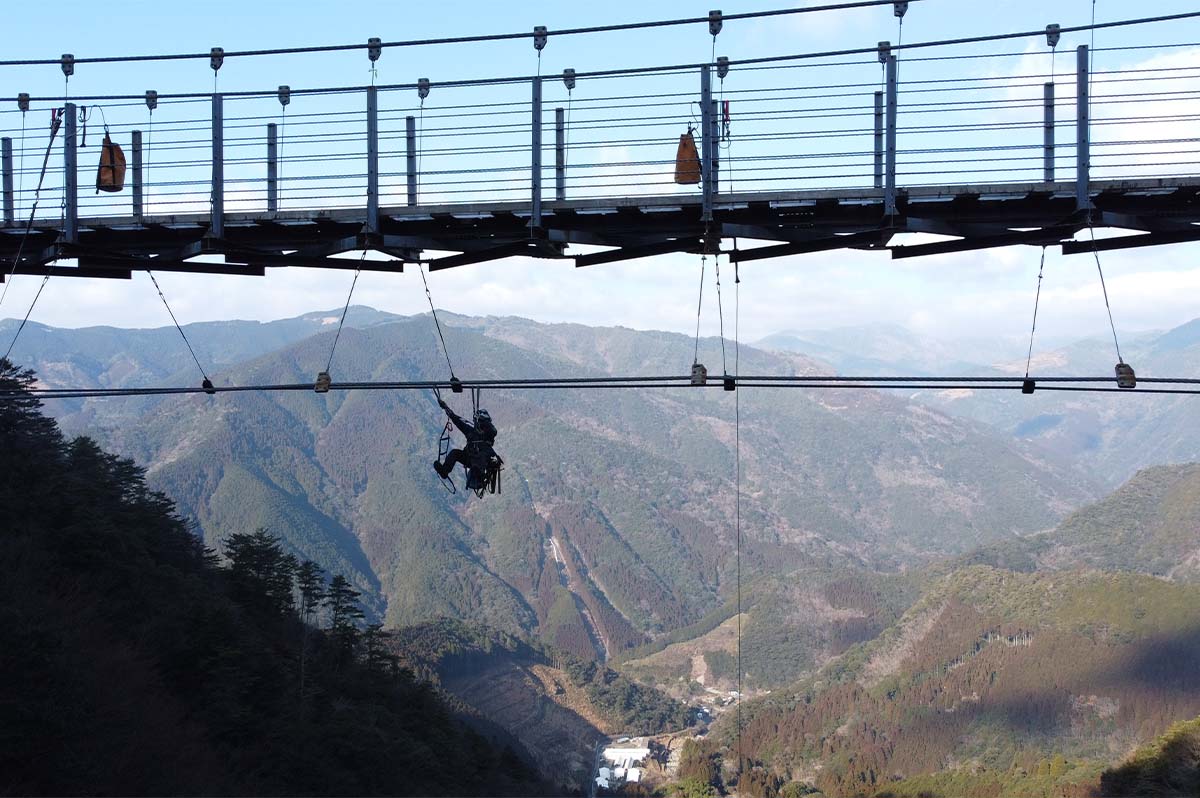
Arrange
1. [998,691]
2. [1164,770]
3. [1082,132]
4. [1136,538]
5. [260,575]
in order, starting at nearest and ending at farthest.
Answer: [1082,132], [1164,770], [260,575], [998,691], [1136,538]

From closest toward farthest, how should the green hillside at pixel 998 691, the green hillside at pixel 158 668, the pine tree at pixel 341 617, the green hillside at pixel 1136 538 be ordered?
the green hillside at pixel 158 668, the pine tree at pixel 341 617, the green hillside at pixel 998 691, the green hillside at pixel 1136 538

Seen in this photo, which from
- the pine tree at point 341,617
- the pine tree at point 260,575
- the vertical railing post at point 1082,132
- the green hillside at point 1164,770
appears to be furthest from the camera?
the pine tree at point 341,617

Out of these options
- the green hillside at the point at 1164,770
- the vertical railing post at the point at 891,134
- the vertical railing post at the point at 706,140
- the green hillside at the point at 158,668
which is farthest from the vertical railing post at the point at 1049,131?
the green hillside at the point at 1164,770

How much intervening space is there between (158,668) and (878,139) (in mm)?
24754

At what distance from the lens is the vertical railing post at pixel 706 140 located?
13.5 metres

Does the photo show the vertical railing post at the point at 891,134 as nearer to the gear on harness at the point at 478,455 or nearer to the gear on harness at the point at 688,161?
the gear on harness at the point at 688,161

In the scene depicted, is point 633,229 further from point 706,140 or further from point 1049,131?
point 1049,131

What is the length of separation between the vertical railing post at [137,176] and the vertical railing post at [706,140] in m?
7.49

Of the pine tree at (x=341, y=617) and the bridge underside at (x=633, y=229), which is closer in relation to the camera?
the bridge underside at (x=633, y=229)


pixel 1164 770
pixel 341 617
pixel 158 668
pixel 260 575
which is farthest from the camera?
pixel 341 617

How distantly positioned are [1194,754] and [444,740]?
97.6ft

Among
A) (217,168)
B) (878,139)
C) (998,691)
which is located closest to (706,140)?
(878,139)

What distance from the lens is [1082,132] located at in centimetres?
1290

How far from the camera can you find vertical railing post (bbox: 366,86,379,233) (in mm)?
14219
